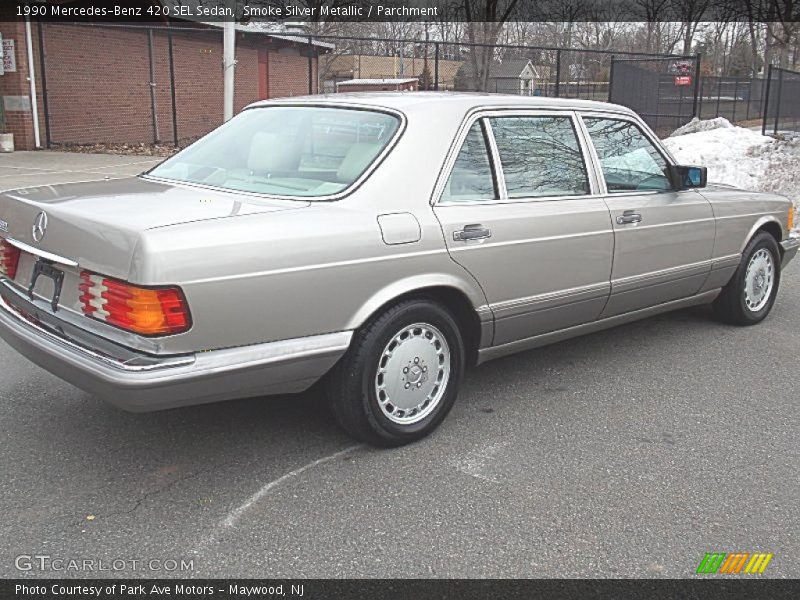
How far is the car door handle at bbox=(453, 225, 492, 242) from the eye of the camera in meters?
3.80

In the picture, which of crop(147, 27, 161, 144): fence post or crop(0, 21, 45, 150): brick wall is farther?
crop(147, 27, 161, 144): fence post

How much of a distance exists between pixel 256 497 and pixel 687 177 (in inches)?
135

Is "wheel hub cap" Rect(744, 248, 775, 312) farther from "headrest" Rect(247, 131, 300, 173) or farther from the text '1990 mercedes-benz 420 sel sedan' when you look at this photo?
"headrest" Rect(247, 131, 300, 173)

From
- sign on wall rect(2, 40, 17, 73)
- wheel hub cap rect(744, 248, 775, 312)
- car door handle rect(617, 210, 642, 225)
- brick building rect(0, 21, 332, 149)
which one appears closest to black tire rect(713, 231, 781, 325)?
wheel hub cap rect(744, 248, 775, 312)

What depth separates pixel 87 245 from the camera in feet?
10.4

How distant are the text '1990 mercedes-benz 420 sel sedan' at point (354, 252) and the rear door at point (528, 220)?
0.01m

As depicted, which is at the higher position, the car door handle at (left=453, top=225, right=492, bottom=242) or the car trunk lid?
the car trunk lid

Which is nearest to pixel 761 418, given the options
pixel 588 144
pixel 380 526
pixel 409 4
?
pixel 588 144

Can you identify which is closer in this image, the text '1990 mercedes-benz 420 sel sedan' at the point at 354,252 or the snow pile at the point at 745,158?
the text '1990 mercedes-benz 420 sel sedan' at the point at 354,252

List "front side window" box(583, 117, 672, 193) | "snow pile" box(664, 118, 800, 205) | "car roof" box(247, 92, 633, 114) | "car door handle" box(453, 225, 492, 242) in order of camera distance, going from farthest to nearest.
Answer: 1. "snow pile" box(664, 118, 800, 205)
2. "front side window" box(583, 117, 672, 193)
3. "car roof" box(247, 92, 633, 114)
4. "car door handle" box(453, 225, 492, 242)

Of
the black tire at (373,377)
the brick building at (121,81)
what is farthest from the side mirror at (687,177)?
the brick building at (121,81)

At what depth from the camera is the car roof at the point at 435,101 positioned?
404 centimetres

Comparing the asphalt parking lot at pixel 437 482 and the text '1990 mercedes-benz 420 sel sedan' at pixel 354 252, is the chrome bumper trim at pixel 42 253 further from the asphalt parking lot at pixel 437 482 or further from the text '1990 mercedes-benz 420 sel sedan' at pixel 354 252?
the asphalt parking lot at pixel 437 482

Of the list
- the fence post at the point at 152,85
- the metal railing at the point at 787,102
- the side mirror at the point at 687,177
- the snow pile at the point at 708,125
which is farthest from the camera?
the fence post at the point at 152,85
